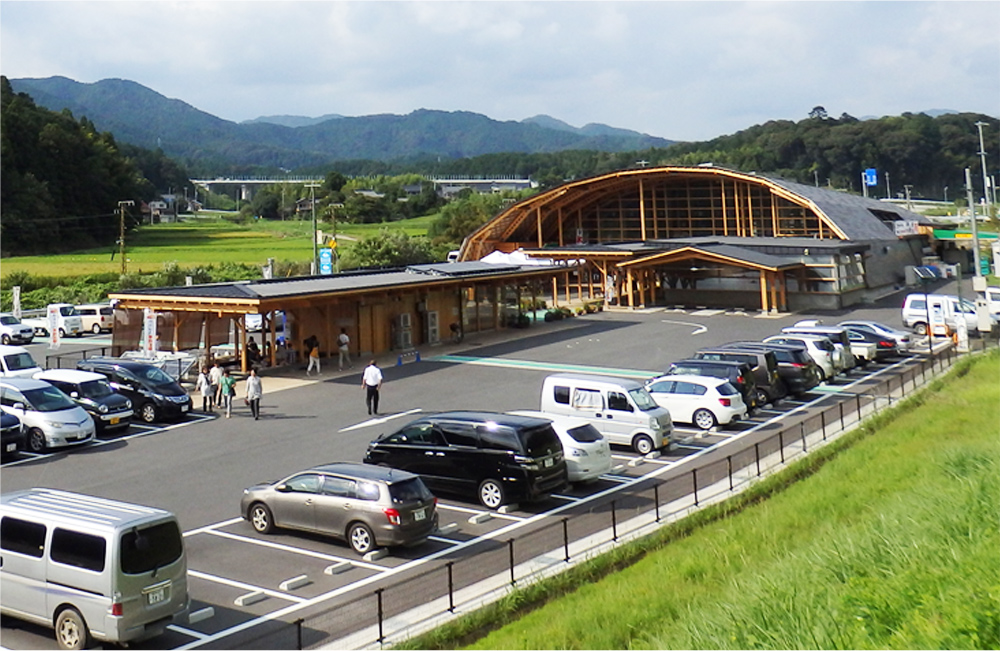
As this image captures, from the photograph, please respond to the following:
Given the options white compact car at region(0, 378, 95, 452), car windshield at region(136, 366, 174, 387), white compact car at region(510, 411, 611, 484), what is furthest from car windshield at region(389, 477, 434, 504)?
car windshield at region(136, 366, 174, 387)

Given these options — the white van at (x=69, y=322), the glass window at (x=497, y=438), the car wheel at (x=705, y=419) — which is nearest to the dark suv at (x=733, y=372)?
the car wheel at (x=705, y=419)

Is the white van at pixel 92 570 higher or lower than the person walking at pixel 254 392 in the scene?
lower

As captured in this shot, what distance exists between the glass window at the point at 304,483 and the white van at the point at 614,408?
7464 mm

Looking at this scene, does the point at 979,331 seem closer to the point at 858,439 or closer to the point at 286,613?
the point at 858,439

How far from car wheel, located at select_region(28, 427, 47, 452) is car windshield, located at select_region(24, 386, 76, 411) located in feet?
1.76

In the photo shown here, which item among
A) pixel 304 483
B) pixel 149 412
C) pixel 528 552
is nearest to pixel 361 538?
pixel 304 483

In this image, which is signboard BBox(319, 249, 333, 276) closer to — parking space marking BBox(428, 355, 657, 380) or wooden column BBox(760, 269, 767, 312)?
parking space marking BBox(428, 355, 657, 380)

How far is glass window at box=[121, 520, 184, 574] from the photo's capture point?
9992 millimetres

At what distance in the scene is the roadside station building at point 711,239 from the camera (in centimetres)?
4841

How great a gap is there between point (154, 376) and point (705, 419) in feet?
46.7

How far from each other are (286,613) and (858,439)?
1340 centimetres

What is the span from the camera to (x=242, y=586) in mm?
12156

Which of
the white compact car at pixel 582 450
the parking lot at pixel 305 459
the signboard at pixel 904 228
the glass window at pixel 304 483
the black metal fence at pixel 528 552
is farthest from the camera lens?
the signboard at pixel 904 228

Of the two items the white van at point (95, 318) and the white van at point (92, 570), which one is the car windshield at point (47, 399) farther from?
the white van at point (95, 318)
